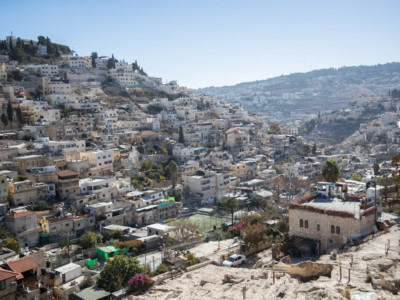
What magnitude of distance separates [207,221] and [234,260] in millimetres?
17217

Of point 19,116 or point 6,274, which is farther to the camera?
point 19,116

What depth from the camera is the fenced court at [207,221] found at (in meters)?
34.3

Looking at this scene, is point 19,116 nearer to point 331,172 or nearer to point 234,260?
point 331,172

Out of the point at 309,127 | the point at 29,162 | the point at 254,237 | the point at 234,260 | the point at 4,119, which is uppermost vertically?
the point at 4,119

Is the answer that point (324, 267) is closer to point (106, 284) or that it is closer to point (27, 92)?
point (106, 284)

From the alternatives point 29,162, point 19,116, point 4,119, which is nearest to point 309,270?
point 29,162

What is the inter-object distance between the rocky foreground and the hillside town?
71 millimetres

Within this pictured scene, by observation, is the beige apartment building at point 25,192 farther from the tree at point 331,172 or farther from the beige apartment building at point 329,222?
the tree at point 331,172

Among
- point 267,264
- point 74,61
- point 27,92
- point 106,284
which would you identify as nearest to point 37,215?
point 106,284

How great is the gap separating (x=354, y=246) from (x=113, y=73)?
75269 mm

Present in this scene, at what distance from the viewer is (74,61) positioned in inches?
3125

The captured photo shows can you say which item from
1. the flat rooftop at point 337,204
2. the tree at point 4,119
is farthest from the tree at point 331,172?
the tree at point 4,119

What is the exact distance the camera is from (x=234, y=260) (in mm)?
19297

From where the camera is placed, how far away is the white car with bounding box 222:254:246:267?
18.9 meters
